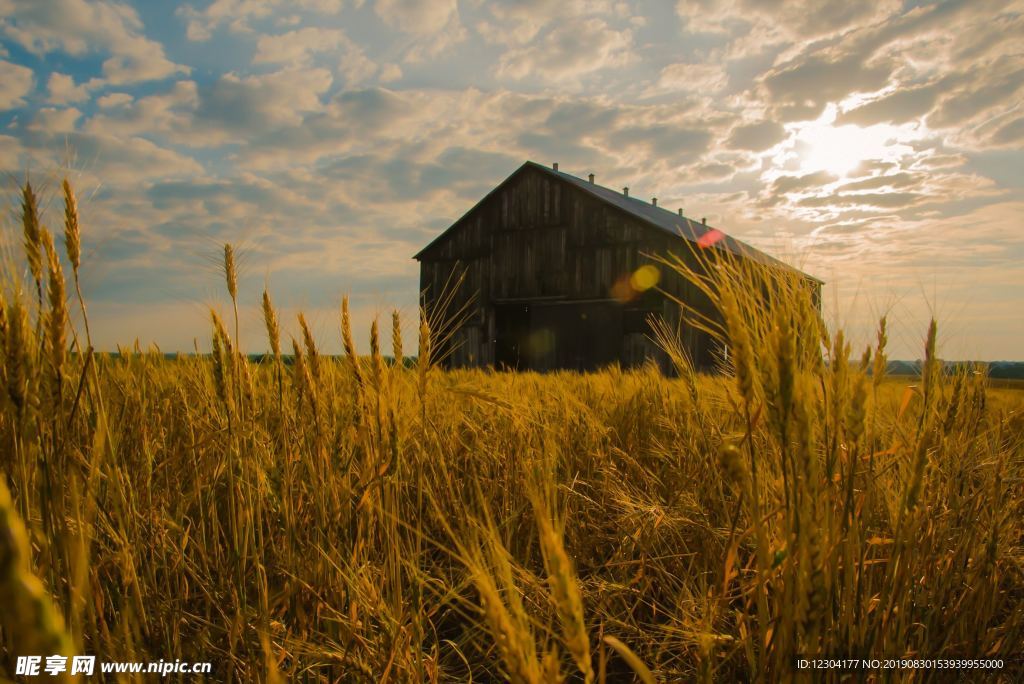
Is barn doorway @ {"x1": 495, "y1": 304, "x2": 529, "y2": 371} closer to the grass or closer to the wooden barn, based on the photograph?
the wooden barn

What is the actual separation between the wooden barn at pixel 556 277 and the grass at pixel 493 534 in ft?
40.3

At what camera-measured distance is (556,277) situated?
51.3 feet

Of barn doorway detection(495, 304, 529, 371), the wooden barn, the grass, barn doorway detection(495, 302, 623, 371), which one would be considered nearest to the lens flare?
the grass

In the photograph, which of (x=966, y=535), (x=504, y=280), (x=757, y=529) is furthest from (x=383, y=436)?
(x=504, y=280)

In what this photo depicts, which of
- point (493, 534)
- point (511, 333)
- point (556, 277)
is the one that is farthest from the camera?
point (511, 333)

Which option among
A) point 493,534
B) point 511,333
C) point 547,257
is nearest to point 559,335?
point 511,333

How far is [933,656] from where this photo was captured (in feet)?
4.34

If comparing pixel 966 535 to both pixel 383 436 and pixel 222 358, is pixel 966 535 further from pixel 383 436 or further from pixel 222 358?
pixel 222 358

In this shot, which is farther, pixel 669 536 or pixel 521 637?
pixel 669 536

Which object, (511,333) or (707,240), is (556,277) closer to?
(511,333)

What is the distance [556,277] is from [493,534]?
15.0m

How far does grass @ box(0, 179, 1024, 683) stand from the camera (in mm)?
911

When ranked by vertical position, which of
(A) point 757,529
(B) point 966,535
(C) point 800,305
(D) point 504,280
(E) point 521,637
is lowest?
(B) point 966,535

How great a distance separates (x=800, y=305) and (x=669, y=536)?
3.98 ft
